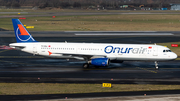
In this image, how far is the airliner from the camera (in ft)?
142

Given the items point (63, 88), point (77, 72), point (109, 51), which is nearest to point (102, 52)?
point (109, 51)

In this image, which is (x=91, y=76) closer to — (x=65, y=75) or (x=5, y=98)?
(x=65, y=75)

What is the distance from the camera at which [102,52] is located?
44.3m

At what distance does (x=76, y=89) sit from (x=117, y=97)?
581 cm

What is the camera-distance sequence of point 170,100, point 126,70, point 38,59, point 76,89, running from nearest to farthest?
1. point 170,100
2. point 76,89
3. point 126,70
4. point 38,59

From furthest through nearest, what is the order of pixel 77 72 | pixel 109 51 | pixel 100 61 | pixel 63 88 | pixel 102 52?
pixel 102 52
pixel 109 51
pixel 100 61
pixel 77 72
pixel 63 88

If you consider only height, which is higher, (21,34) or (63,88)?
(21,34)

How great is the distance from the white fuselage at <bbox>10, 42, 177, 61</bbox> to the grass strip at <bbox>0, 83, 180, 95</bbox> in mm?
10645

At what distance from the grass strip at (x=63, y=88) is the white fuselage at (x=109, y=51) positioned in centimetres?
1064

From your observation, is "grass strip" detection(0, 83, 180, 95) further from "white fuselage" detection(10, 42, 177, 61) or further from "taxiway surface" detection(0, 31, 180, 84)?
"white fuselage" detection(10, 42, 177, 61)

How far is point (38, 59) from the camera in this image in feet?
170

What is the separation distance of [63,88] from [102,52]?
46.2 feet

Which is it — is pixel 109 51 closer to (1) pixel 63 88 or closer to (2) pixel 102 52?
(2) pixel 102 52

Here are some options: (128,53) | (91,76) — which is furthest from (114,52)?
(91,76)
